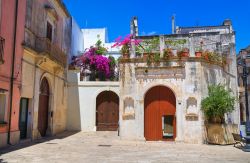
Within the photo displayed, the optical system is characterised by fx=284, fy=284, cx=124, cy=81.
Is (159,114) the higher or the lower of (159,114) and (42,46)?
the lower

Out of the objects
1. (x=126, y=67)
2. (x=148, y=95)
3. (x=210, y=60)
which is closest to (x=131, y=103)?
(x=148, y=95)

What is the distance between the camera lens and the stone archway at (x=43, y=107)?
52.6 feet

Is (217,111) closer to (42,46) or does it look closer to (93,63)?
(42,46)

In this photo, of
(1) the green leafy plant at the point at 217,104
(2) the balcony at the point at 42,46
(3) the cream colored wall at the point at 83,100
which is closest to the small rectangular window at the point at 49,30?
(2) the balcony at the point at 42,46

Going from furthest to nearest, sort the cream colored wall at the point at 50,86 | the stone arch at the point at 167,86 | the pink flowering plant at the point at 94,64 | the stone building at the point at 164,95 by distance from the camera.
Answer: the pink flowering plant at the point at 94,64 → the stone arch at the point at 167,86 → the stone building at the point at 164,95 → the cream colored wall at the point at 50,86

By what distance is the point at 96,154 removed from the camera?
32.5 ft

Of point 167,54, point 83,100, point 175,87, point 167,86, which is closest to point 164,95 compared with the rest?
point 167,86

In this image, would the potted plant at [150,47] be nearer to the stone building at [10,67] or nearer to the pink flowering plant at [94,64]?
the pink flowering plant at [94,64]

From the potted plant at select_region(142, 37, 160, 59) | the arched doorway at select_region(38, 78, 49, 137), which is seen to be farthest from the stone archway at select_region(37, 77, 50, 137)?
the potted plant at select_region(142, 37, 160, 59)

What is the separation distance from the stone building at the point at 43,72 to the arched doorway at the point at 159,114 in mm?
5769

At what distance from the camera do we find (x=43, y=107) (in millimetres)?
16500

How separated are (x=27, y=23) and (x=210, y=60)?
9.48m

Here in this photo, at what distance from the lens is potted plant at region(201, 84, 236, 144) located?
1357cm

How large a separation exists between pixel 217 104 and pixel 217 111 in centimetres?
36
